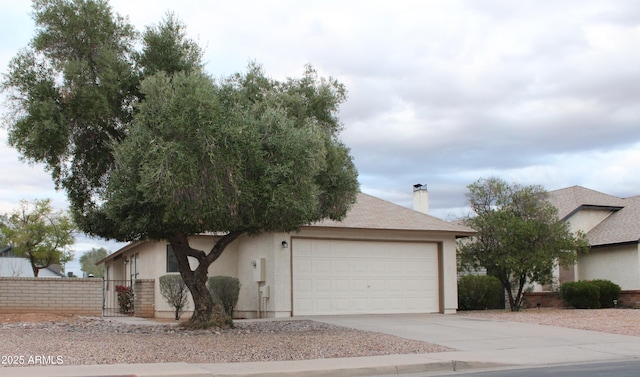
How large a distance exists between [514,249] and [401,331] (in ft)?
29.5

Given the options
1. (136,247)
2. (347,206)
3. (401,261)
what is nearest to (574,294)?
(401,261)

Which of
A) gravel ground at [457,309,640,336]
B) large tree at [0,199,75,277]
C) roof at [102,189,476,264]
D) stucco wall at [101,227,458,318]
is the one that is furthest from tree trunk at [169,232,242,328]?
large tree at [0,199,75,277]

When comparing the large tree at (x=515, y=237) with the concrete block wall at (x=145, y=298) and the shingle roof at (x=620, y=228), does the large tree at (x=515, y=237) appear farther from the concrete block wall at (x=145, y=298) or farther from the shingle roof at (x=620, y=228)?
the concrete block wall at (x=145, y=298)

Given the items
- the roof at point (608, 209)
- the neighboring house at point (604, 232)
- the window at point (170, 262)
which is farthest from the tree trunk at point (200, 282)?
the roof at point (608, 209)

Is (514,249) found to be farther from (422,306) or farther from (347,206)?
(347,206)

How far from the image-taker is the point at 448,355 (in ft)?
41.7

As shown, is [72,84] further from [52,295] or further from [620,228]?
[620,228]

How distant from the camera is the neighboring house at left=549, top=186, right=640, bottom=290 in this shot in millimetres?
27484

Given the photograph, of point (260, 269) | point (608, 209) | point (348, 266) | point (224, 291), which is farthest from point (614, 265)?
point (224, 291)

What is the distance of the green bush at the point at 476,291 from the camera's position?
2583cm

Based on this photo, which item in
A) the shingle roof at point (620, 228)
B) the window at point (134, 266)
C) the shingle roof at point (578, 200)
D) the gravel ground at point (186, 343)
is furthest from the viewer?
the shingle roof at point (578, 200)

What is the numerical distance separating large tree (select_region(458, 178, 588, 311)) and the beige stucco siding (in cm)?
302

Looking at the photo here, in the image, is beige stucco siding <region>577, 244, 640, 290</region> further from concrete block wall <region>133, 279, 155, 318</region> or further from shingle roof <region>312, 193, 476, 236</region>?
concrete block wall <region>133, 279, 155, 318</region>

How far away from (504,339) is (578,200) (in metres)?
18.8
